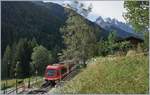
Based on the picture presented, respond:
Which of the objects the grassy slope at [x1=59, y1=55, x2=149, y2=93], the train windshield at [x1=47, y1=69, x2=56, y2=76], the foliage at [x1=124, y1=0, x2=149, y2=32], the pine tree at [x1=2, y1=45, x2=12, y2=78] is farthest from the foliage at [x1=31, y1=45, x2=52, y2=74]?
the grassy slope at [x1=59, y1=55, x2=149, y2=93]

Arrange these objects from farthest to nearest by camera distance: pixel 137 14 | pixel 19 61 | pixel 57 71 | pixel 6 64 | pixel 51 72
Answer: pixel 6 64 → pixel 19 61 → pixel 51 72 → pixel 57 71 → pixel 137 14

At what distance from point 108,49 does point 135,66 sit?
2795 centimetres

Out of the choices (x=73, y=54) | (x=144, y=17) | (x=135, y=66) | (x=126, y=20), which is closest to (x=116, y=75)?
(x=135, y=66)

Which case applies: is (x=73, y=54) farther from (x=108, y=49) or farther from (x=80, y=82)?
(x=80, y=82)

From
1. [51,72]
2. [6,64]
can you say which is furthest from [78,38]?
[6,64]

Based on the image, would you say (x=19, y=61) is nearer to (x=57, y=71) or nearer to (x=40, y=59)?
(x=40, y=59)

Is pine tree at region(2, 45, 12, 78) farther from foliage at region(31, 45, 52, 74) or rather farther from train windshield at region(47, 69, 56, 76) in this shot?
train windshield at region(47, 69, 56, 76)

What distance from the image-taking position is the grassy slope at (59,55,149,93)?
1230cm

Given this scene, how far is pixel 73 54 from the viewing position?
4741cm

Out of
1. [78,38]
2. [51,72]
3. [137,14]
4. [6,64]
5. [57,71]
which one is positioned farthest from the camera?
[6,64]

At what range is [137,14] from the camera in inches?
999

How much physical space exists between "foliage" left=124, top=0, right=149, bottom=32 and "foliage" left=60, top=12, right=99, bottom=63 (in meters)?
20.3

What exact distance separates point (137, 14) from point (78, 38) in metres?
23.7

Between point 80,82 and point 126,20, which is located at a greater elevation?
point 126,20
